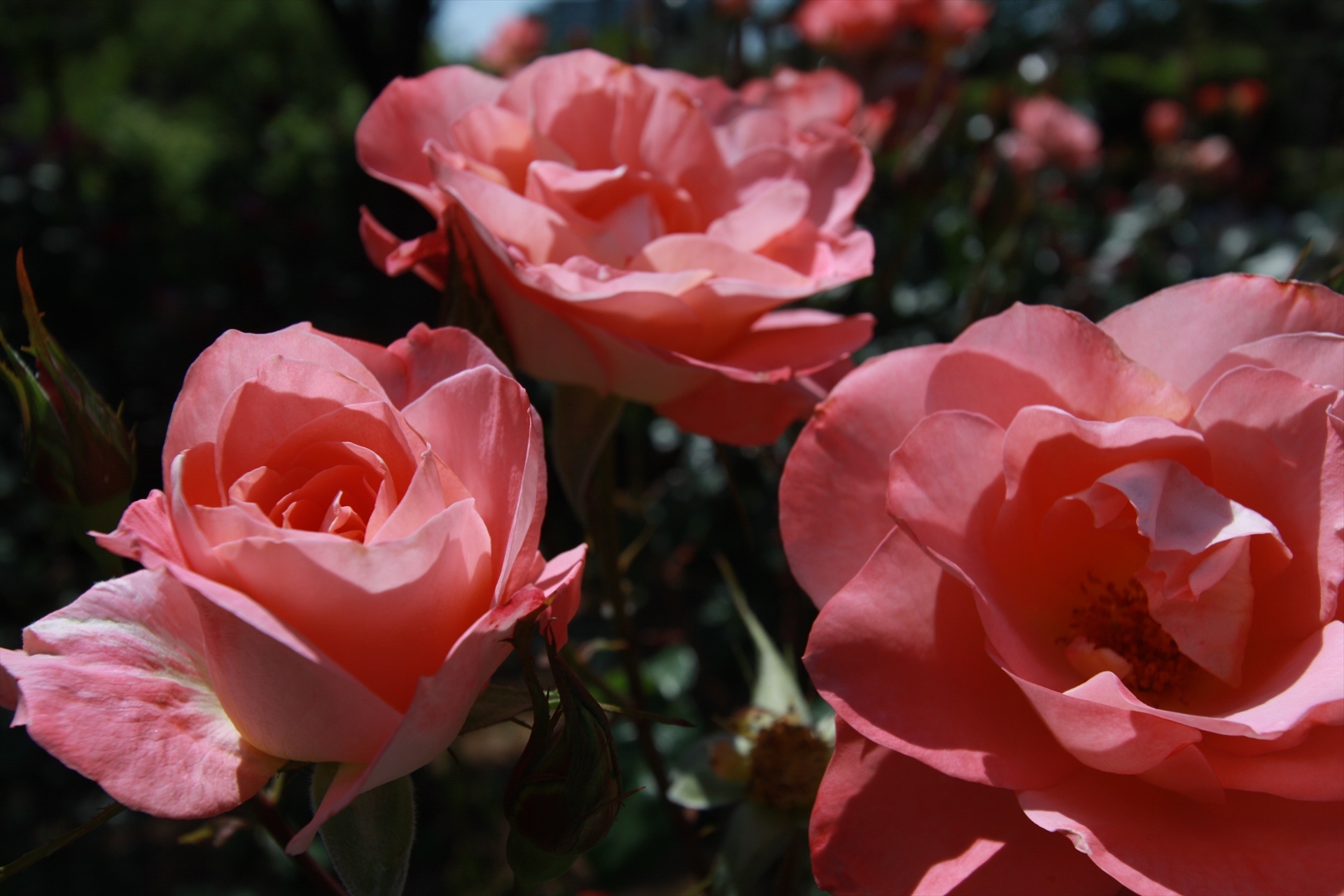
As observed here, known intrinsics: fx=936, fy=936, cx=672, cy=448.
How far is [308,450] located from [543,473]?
3.5 inches

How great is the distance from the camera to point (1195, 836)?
34 cm

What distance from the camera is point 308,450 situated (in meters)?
0.32

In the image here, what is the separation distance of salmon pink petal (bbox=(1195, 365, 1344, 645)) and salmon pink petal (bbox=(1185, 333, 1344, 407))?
1 centimetres

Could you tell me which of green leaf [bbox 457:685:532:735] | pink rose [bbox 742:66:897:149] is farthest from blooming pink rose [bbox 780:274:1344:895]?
pink rose [bbox 742:66:897:149]

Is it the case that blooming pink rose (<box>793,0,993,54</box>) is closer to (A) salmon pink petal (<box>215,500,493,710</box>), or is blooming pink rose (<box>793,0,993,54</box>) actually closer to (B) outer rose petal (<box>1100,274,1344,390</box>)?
(B) outer rose petal (<box>1100,274,1344,390</box>)

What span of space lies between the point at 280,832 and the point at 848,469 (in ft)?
0.98

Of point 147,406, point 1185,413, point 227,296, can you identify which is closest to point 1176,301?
point 1185,413

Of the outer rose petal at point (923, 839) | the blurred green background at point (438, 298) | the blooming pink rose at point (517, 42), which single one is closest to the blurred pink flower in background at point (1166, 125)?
the blurred green background at point (438, 298)

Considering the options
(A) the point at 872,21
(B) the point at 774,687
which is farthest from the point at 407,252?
(A) the point at 872,21

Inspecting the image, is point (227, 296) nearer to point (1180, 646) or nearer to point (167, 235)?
point (167, 235)

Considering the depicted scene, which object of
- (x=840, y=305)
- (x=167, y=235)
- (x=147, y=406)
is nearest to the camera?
(x=840, y=305)

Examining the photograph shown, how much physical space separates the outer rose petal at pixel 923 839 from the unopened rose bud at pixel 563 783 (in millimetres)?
84

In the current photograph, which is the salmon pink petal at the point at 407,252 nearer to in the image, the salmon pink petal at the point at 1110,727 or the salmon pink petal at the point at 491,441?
the salmon pink petal at the point at 491,441

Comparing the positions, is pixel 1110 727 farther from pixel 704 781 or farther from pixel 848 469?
pixel 704 781
